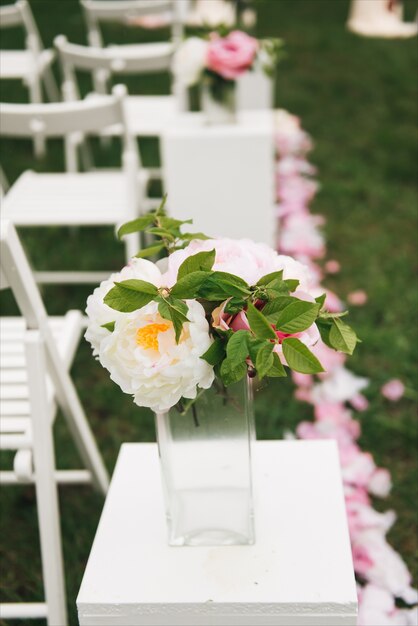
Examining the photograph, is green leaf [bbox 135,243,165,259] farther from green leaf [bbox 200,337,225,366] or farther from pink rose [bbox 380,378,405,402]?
pink rose [bbox 380,378,405,402]

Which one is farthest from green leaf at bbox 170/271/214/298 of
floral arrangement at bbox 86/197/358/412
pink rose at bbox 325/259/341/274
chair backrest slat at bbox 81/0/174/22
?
chair backrest slat at bbox 81/0/174/22

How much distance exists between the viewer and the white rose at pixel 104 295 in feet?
3.40

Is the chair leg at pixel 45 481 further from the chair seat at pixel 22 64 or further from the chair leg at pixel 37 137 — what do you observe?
the chair leg at pixel 37 137

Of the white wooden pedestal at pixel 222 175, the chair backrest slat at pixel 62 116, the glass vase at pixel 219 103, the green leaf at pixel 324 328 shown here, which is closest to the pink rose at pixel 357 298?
the white wooden pedestal at pixel 222 175

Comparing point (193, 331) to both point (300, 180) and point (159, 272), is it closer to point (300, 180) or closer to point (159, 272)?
point (159, 272)

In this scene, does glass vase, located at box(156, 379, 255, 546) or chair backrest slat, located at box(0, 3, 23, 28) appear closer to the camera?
glass vase, located at box(156, 379, 255, 546)

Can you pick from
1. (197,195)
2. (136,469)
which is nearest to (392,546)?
(136,469)

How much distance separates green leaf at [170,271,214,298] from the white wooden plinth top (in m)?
0.47

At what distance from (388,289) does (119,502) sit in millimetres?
1982

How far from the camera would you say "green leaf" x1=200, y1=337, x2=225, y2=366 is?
100 centimetres

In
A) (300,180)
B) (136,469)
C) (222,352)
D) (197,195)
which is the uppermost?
(222,352)

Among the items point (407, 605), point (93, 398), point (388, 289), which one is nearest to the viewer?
→ point (407, 605)

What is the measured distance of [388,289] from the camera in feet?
10.2

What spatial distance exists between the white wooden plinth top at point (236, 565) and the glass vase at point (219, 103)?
2019 millimetres
